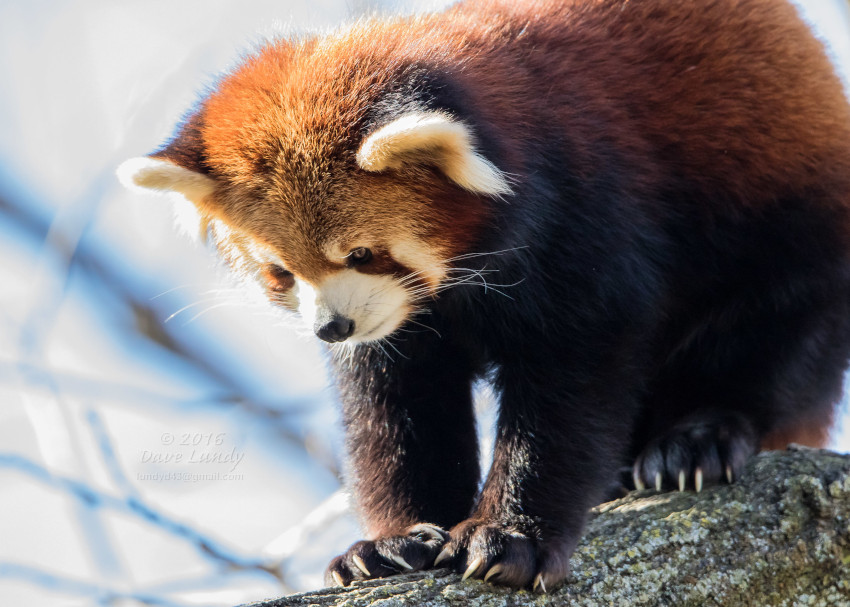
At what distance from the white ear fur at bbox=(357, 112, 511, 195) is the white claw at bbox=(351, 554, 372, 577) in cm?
133

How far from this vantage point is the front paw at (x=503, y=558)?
113 inches

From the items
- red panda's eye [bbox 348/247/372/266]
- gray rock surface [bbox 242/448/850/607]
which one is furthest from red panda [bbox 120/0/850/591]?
gray rock surface [bbox 242/448/850/607]

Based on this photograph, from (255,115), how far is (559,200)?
1159 millimetres

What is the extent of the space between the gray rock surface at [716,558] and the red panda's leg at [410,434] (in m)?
0.88

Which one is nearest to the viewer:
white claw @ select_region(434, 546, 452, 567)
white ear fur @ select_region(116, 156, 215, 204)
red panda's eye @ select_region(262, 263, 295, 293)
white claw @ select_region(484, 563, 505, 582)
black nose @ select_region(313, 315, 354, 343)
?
white claw @ select_region(484, 563, 505, 582)

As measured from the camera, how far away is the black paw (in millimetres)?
3395

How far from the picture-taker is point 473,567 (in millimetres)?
2873

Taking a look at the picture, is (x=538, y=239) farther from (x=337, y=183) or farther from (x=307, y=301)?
(x=307, y=301)

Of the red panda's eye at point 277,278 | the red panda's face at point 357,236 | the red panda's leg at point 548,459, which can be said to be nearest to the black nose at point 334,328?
the red panda's face at point 357,236

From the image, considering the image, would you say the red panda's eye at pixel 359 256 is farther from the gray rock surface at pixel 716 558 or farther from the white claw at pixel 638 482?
the white claw at pixel 638 482

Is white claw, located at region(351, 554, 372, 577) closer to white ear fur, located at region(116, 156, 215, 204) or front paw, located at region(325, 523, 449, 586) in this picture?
front paw, located at region(325, 523, 449, 586)

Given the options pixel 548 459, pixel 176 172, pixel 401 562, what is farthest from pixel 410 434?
pixel 176 172

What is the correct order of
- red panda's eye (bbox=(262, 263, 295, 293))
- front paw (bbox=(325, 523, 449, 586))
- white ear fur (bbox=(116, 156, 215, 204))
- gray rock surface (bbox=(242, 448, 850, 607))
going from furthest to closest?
1. red panda's eye (bbox=(262, 263, 295, 293))
2. white ear fur (bbox=(116, 156, 215, 204))
3. front paw (bbox=(325, 523, 449, 586))
4. gray rock surface (bbox=(242, 448, 850, 607))

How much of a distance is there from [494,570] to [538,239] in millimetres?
1236
